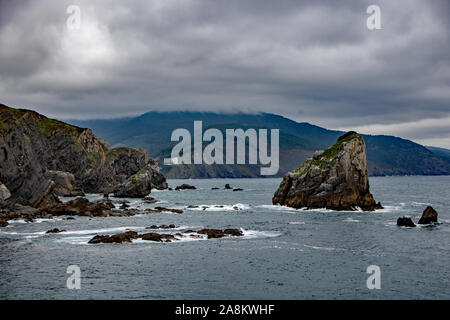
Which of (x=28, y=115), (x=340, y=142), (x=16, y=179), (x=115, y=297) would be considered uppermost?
(x=28, y=115)

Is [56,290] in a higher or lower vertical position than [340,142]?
lower

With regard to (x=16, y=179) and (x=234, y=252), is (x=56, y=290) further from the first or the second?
(x=16, y=179)

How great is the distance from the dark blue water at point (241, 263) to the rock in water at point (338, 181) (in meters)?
24.3

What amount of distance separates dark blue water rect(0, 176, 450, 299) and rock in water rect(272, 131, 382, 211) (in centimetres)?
2431

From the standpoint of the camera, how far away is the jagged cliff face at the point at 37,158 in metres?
101

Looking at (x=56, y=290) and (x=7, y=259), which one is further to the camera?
(x=7, y=259)

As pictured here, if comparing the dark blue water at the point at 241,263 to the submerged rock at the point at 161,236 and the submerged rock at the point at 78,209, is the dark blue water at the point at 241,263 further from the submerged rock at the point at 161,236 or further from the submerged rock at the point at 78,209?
the submerged rock at the point at 78,209

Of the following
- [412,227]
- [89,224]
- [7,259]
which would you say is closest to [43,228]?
[89,224]

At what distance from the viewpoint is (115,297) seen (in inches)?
1474

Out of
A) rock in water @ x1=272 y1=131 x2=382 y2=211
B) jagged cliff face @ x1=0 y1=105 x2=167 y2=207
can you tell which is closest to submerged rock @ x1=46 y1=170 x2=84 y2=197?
jagged cliff face @ x1=0 y1=105 x2=167 y2=207

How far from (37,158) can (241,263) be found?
117 meters

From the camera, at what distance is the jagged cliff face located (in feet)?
331

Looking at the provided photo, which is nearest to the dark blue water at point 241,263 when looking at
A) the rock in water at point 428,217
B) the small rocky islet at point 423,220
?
the small rocky islet at point 423,220
